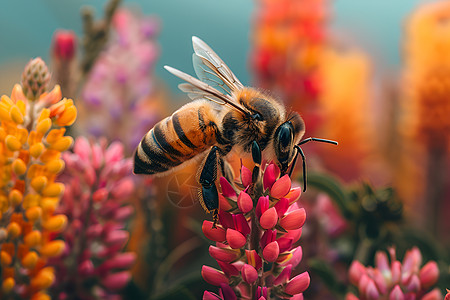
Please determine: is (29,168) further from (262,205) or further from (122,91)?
(122,91)

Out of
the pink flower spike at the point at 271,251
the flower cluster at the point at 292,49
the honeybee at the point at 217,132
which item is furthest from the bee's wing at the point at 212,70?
the flower cluster at the point at 292,49

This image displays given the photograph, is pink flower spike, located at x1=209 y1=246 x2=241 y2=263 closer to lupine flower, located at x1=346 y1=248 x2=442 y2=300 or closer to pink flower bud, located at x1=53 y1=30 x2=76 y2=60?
lupine flower, located at x1=346 y1=248 x2=442 y2=300

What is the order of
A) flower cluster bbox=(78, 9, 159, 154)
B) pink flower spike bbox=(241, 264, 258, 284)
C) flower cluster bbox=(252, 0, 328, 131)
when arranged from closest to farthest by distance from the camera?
→ pink flower spike bbox=(241, 264, 258, 284), flower cluster bbox=(78, 9, 159, 154), flower cluster bbox=(252, 0, 328, 131)

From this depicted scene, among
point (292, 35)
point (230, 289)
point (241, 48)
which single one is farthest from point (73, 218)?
point (241, 48)

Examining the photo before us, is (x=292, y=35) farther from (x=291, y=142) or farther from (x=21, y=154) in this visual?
(x=21, y=154)

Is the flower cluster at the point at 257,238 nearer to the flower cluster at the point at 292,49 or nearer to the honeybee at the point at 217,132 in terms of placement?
the honeybee at the point at 217,132

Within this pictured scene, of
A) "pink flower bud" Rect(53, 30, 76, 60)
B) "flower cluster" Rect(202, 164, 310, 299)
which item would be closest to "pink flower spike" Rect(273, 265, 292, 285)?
"flower cluster" Rect(202, 164, 310, 299)
